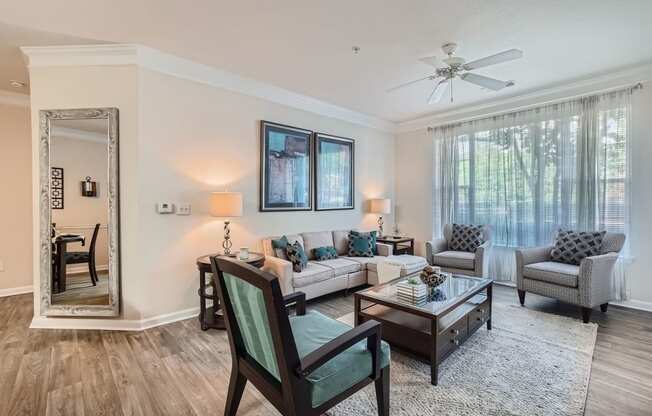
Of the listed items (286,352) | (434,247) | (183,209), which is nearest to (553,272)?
(434,247)

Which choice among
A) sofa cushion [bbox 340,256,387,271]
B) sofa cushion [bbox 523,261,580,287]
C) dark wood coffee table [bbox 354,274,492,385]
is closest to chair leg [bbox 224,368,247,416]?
dark wood coffee table [bbox 354,274,492,385]

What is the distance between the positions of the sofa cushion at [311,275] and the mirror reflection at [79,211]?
6.29ft

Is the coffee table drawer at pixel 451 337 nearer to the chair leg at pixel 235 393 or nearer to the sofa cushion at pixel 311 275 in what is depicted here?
the chair leg at pixel 235 393

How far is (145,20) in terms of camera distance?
2629 mm

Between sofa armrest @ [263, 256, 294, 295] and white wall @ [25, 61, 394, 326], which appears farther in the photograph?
sofa armrest @ [263, 256, 294, 295]

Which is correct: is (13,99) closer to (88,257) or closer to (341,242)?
(88,257)

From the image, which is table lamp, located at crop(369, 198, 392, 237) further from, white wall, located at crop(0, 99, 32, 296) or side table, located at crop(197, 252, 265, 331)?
white wall, located at crop(0, 99, 32, 296)

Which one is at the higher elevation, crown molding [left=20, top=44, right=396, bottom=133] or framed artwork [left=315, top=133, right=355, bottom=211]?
crown molding [left=20, top=44, right=396, bottom=133]

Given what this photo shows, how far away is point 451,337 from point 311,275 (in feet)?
5.60

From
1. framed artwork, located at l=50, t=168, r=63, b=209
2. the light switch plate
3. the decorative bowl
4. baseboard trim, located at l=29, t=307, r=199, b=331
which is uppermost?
framed artwork, located at l=50, t=168, r=63, b=209

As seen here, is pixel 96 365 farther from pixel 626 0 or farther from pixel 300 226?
pixel 626 0

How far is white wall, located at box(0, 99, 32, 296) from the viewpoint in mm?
4145

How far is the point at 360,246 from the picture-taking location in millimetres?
4637

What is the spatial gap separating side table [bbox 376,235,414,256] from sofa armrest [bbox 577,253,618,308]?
2381 mm
